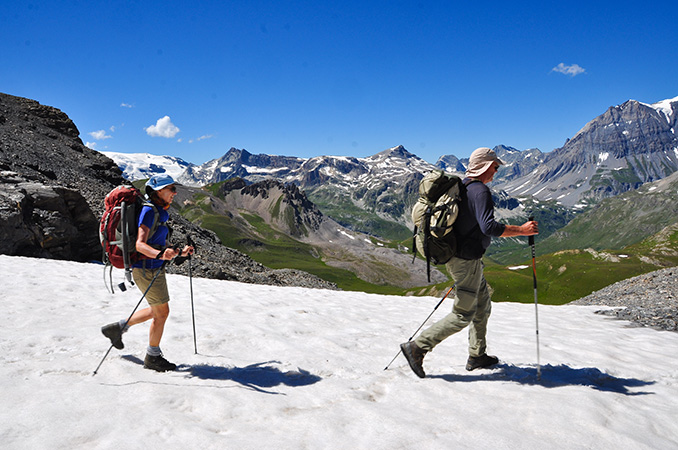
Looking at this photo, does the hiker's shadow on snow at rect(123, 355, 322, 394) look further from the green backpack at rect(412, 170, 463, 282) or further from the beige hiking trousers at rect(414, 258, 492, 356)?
Answer: the green backpack at rect(412, 170, 463, 282)

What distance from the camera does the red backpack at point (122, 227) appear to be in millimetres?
7246

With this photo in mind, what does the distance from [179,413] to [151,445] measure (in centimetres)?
109

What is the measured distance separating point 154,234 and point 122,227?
0.63 metres

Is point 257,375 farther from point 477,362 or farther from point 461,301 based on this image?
point 477,362

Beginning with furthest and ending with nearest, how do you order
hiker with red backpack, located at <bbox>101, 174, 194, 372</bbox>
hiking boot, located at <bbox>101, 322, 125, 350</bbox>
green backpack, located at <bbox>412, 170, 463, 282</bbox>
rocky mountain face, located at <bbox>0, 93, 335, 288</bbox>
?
1. rocky mountain face, located at <bbox>0, 93, 335, 288</bbox>
2. hiking boot, located at <bbox>101, 322, 125, 350</bbox>
3. hiker with red backpack, located at <bbox>101, 174, 194, 372</bbox>
4. green backpack, located at <bbox>412, 170, 463, 282</bbox>

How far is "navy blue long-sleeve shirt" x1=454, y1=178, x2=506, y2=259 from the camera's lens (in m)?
7.34

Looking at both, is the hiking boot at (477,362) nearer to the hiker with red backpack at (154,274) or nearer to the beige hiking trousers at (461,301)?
the beige hiking trousers at (461,301)

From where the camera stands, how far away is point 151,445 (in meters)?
4.62

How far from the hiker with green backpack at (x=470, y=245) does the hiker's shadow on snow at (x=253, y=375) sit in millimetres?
2395

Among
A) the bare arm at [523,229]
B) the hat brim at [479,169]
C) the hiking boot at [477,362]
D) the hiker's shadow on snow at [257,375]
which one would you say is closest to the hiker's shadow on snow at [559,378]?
the hiking boot at [477,362]

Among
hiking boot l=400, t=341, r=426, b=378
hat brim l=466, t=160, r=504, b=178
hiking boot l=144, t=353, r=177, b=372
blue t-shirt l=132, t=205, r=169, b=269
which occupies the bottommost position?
hiking boot l=144, t=353, r=177, b=372

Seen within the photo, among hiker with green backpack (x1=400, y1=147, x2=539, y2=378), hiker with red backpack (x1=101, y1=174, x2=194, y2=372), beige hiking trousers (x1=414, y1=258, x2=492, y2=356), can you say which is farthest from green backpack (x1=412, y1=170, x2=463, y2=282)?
hiker with red backpack (x1=101, y1=174, x2=194, y2=372)

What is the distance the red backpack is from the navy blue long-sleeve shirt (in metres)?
6.29

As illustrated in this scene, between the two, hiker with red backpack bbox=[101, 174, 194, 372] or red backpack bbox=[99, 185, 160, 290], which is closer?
red backpack bbox=[99, 185, 160, 290]
